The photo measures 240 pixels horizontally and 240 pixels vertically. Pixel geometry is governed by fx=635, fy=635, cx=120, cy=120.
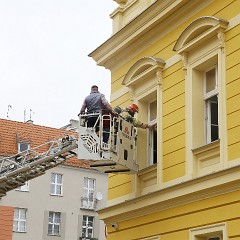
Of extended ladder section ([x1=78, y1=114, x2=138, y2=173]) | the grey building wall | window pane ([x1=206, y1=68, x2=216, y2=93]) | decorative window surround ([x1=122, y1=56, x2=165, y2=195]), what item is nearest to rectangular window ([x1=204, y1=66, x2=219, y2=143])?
window pane ([x1=206, y1=68, x2=216, y2=93])

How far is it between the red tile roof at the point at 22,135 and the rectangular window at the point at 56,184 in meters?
1.11

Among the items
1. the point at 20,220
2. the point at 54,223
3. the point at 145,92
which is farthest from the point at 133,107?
the point at 54,223

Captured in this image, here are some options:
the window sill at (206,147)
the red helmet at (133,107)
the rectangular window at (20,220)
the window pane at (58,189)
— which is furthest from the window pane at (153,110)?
the window pane at (58,189)

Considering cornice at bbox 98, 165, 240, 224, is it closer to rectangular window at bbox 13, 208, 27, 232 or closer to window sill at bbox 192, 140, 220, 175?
window sill at bbox 192, 140, 220, 175

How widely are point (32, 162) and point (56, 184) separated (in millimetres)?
28408

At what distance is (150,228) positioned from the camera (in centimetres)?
1330

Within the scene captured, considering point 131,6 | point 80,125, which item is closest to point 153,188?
point 80,125

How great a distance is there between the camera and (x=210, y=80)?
41.6ft

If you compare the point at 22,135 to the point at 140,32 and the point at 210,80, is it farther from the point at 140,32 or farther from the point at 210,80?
the point at 210,80

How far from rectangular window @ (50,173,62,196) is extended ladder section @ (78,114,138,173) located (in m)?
29.7

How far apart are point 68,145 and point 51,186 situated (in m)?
29.3

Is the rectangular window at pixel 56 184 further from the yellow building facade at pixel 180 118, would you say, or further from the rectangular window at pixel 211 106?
the rectangular window at pixel 211 106

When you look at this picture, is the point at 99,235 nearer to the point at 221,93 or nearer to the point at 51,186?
the point at 51,186

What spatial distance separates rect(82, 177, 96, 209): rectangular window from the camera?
4419cm
